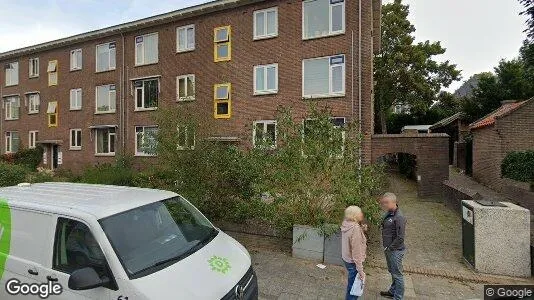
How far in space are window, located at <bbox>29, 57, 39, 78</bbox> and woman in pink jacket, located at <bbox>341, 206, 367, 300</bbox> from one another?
30026mm

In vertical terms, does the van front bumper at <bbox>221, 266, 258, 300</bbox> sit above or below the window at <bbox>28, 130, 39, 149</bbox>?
below

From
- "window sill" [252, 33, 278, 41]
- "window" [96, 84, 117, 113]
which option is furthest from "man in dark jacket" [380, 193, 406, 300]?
"window" [96, 84, 117, 113]

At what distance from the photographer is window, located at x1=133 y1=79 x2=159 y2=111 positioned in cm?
2092

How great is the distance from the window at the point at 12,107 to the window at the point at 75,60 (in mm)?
7559

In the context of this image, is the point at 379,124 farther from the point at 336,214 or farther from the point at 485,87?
the point at 336,214

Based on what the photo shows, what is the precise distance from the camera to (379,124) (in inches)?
1206

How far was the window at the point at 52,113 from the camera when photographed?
82.8ft

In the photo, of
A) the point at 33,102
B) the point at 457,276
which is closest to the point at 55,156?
the point at 33,102

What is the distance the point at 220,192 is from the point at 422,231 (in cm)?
558

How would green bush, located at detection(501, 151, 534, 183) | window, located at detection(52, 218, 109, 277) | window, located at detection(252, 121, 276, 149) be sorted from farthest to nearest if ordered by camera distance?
green bush, located at detection(501, 151, 534, 183) < window, located at detection(252, 121, 276, 149) < window, located at detection(52, 218, 109, 277)

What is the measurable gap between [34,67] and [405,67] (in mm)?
29764

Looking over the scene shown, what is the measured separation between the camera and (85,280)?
3.16 m

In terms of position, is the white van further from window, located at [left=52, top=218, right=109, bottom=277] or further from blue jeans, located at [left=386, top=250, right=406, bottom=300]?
blue jeans, located at [left=386, top=250, right=406, bottom=300]

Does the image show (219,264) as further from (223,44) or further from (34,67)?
(34,67)
